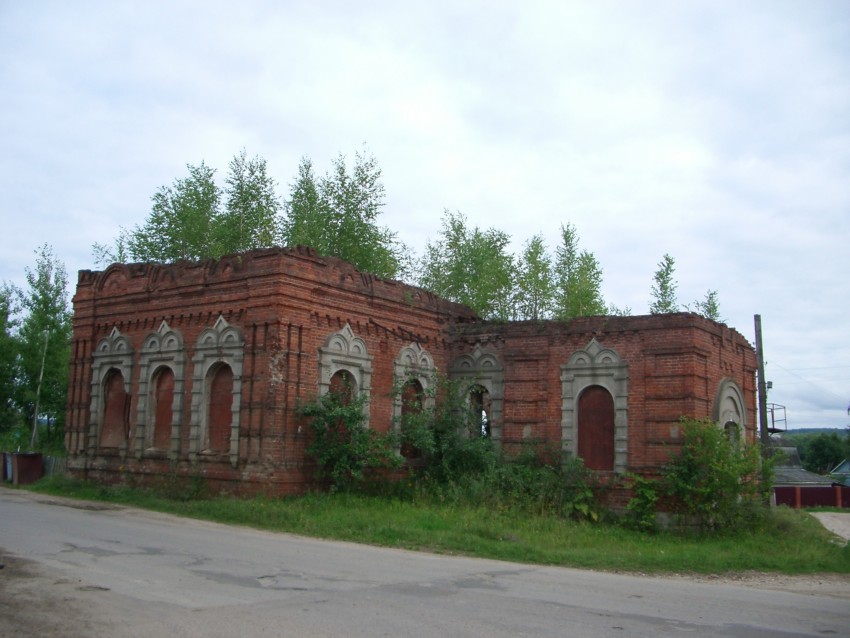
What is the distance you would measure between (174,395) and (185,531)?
6.40 meters

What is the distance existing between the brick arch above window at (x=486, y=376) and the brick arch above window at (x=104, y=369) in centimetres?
933

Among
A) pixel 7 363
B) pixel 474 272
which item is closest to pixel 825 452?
pixel 474 272

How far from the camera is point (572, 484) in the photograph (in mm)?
20859

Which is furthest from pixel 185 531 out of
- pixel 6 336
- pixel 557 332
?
pixel 6 336

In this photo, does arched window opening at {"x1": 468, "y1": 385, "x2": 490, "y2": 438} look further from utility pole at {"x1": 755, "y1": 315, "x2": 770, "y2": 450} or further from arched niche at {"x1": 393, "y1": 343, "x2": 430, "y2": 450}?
utility pole at {"x1": 755, "y1": 315, "x2": 770, "y2": 450}

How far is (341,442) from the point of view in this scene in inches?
774

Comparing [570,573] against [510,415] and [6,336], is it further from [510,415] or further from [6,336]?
[6,336]

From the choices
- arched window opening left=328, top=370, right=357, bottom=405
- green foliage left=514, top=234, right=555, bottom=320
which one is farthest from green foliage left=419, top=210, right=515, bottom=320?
arched window opening left=328, top=370, right=357, bottom=405

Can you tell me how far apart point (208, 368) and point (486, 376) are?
7.84 m

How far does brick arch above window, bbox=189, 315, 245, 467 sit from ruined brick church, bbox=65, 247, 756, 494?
42mm

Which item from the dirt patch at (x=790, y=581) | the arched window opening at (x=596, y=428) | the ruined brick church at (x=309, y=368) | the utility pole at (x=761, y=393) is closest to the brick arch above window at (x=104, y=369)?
the ruined brick church at (x=309, y=368)

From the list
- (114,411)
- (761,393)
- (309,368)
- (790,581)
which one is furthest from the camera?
(761,393)

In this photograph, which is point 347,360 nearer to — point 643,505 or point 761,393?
point 643,505

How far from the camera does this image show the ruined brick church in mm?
19656
